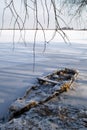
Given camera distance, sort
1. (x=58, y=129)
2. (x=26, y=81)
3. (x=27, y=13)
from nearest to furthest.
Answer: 1. (x=27, y=13)
2. (x=58, y=129)
3. (x=26, y=81)

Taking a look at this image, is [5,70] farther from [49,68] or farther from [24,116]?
[24,116]

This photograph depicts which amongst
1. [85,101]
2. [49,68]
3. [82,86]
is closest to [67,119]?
[85,101]

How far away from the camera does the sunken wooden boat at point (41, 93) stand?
7034mm

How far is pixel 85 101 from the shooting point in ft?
28.6

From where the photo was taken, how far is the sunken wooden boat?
7034 millimetres

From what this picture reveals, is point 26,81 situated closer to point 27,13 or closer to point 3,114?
point 3,114

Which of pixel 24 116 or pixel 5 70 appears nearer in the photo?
pixel 24 116

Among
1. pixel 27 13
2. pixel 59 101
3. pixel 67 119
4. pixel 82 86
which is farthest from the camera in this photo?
pixel 82 86

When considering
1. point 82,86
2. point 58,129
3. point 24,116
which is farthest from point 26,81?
point 58,129

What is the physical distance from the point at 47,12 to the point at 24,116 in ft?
15.9

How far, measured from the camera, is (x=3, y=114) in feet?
24.2

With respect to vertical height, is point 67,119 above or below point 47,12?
below

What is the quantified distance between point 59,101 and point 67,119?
2.66 meters

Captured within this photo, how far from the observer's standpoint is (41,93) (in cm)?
926
